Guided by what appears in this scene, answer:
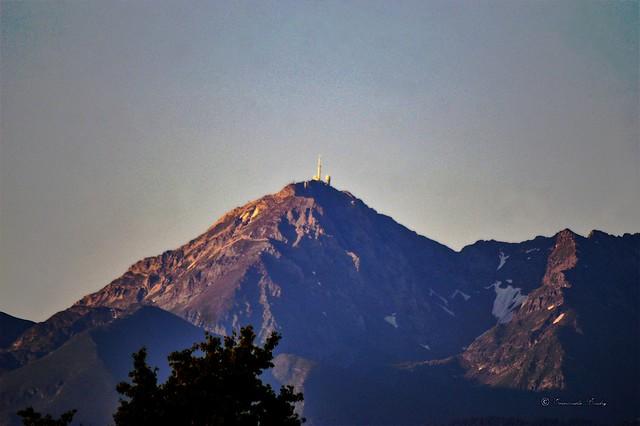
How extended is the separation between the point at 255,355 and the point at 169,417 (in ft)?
27.8

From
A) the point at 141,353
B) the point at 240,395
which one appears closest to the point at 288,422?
the point at 240,395

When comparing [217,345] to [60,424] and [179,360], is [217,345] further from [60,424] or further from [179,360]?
[60,424]

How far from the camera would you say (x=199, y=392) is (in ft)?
384

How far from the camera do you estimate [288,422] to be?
118 meters

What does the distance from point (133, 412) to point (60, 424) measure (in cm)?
563

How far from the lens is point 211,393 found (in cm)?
11762

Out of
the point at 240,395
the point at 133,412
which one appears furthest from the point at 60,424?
the point at 240,395

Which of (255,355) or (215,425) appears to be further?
(255,355)

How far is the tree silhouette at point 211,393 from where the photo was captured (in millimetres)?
115500

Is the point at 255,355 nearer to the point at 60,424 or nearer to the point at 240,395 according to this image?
the point at 240,395

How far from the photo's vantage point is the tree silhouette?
379 ft

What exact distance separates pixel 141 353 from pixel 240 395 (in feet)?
25.0

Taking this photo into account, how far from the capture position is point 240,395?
118250mm

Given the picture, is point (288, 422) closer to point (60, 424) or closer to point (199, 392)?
point (199, 392)
